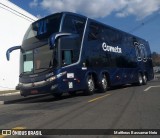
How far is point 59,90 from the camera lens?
1531 cm

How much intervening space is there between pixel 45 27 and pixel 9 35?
1807cm

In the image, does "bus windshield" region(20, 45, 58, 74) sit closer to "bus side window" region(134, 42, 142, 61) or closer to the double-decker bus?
the double-decker bus

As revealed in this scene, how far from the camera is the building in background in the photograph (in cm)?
3209

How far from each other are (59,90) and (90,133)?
27.4 feet

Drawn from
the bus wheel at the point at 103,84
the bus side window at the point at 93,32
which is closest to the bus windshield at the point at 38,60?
the bus side window at the point at 93,32

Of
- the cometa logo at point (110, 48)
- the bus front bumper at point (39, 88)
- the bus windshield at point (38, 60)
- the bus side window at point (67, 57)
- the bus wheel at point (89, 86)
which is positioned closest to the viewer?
the bus front bumper at point (39, 88)

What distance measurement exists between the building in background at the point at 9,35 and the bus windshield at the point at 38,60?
51.1ft

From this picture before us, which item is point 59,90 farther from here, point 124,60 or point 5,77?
Result: point 5,77

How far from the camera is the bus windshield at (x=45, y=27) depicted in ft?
52.2

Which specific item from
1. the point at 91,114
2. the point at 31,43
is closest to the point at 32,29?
the point at 31,43

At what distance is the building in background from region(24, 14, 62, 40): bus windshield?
15546mm

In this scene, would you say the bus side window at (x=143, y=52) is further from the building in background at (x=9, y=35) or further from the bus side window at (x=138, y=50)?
the building in background at (x=9, y=35)

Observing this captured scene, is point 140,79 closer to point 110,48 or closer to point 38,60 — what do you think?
point 110,48

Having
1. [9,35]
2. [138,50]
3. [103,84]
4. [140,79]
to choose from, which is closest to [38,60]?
[103,84]
